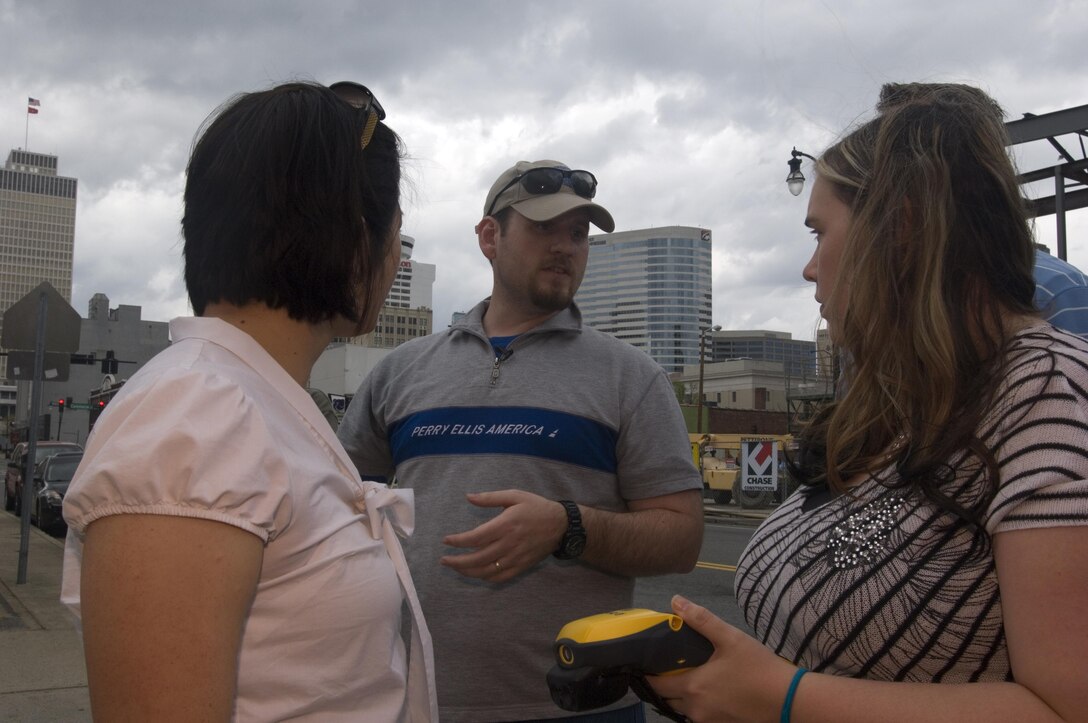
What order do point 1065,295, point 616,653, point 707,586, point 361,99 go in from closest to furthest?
point 616,653, point 361,99, point 1065,295, point 707,586

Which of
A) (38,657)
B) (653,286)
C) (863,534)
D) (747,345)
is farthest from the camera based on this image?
(747,345)

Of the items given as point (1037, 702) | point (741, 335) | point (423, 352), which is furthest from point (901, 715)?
point (741, 335)

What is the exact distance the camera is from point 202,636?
111 centimetres

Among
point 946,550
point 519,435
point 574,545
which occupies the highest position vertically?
point 519,435

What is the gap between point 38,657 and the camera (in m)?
6.48

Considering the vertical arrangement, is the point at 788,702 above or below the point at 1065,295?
below

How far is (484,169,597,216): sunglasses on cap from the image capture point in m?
3.02

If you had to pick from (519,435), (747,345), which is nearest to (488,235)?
(519,435)

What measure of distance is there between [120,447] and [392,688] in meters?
0.58

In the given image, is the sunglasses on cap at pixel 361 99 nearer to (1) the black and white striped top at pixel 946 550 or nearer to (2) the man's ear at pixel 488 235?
(1) the black and white striped top at pixel 946 550

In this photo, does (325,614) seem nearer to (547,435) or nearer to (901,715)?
(901,715)

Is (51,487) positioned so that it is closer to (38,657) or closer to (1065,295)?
(38,657)

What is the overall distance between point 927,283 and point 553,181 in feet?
5.53

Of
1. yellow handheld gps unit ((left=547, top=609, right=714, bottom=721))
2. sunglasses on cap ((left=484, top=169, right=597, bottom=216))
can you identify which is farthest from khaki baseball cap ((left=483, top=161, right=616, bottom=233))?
yellow handheld gps unit ((left=547, top=609, right=714, bottom=721))
